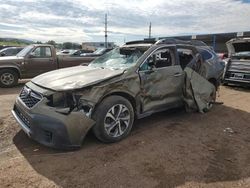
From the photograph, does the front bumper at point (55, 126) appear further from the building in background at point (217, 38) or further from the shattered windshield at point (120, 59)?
the building in background at point (217, 38)

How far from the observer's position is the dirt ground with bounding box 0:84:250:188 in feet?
12.4

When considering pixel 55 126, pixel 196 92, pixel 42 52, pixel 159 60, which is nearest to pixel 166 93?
pixel 159 60

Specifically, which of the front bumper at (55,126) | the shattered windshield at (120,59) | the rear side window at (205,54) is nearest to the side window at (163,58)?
the shattered windshield at (120,59)

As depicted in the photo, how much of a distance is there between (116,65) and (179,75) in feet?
4.90

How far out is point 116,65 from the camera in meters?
5.78

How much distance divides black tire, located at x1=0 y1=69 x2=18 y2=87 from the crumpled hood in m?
6.54

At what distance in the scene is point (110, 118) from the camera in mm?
4887

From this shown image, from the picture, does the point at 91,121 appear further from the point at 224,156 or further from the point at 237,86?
the point at 237,86

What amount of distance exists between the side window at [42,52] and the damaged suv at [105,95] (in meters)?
6.10

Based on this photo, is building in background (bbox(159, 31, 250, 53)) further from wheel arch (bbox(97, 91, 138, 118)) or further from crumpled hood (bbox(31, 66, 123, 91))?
crumpled hood (bbox(31, 66, 123, 91))

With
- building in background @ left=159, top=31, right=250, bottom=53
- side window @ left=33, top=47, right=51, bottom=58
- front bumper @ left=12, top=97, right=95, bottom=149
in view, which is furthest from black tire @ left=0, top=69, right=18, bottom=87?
building in background @ left=159, top=31, right=250, bottom=53

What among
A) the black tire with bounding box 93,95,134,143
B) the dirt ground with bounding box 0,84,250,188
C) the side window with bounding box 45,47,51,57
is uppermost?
the side window with bounding box 45,47,51,57

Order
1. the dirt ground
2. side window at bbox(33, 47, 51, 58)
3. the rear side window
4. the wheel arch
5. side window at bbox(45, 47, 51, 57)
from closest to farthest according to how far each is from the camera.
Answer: the dirt ground, the wheel arch, the rear side window, side window at bbox(33, 47, 51, 58), side window at bbox(45, 47, 51, 57)

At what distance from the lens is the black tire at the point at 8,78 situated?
11117 mm
